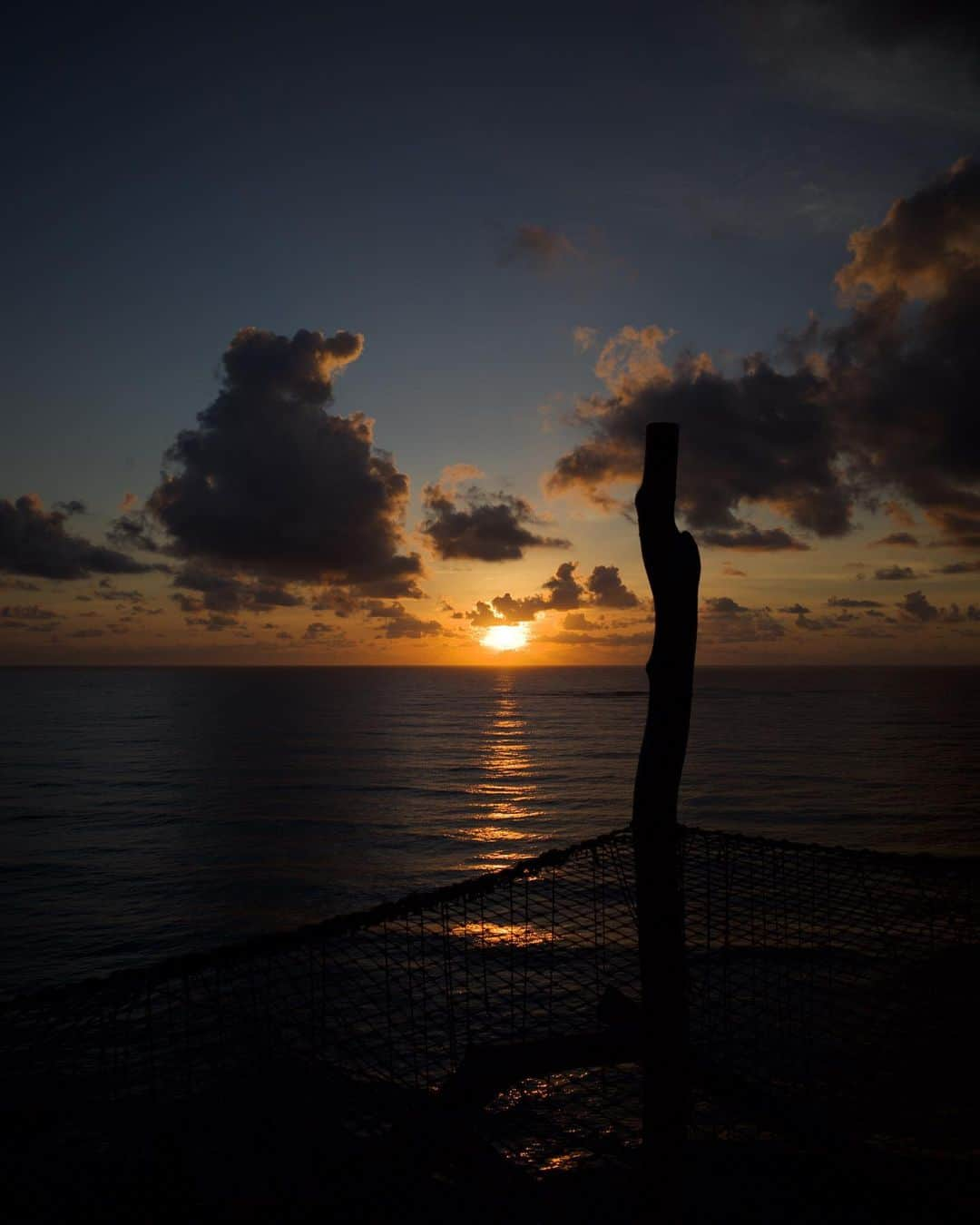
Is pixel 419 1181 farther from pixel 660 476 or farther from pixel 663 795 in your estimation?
Result: pixel 660 476

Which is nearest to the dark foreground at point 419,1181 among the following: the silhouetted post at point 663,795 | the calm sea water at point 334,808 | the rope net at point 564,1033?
the rope net at point 564,1033

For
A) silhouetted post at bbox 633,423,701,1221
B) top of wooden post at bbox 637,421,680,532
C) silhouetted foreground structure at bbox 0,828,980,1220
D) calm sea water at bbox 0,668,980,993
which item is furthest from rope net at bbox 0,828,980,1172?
calm sea water at bbox 0,668,980,993

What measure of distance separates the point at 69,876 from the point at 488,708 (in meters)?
80.1

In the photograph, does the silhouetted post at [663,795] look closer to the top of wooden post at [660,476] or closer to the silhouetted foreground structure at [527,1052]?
the top of wooden post at [660,476]

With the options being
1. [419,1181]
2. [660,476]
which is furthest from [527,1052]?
[660,476]

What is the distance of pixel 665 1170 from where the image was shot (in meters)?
5.89

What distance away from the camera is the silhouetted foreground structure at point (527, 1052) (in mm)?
6578

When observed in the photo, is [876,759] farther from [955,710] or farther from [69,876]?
[955,710]

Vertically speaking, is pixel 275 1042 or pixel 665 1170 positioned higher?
pixel 665 1170

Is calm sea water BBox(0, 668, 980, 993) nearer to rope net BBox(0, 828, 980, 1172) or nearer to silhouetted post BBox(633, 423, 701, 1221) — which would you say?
rope net BBox(0, 828, 980, 1172)

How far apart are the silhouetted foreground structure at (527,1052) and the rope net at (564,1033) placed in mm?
36

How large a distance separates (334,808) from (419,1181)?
25453mm

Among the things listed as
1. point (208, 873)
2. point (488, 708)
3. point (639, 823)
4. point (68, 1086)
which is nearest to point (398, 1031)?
point (68, 1086)

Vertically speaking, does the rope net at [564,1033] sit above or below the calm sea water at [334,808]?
above
